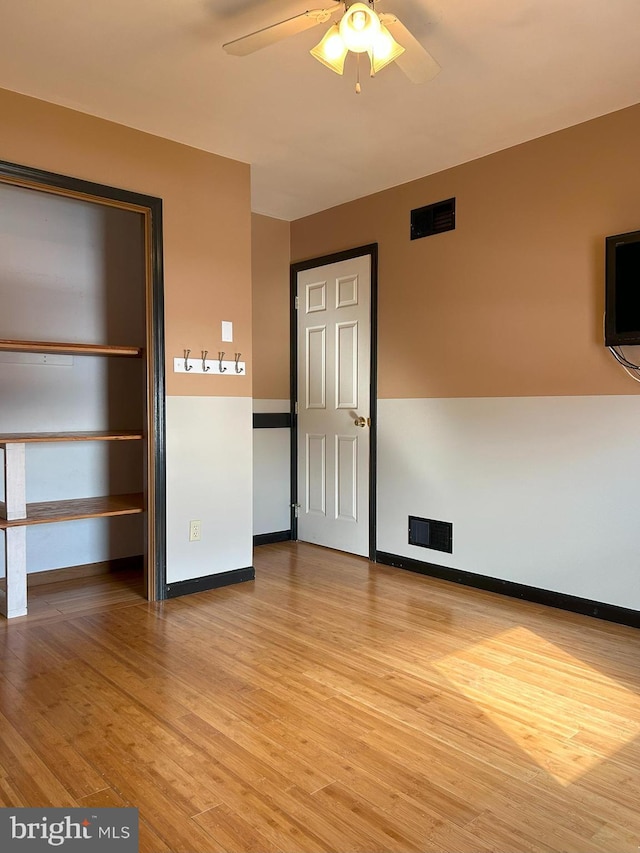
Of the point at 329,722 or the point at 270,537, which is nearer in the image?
the point at 329,722

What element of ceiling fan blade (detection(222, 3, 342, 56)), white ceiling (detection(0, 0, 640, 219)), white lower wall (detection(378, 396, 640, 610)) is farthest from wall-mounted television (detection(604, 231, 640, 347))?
ceiling fan blade (detection(222, 3, 342, 56))

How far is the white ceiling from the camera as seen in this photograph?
94.3 inches

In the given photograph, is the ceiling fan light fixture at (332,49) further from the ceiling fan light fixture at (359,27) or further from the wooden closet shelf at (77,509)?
the wooden closet shelf at (77,509)

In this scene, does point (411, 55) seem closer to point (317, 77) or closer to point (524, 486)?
point (317, 77)

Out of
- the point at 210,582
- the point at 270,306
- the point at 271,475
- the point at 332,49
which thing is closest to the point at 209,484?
the point at 210,582

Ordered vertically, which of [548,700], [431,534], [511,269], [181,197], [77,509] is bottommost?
[548,700]

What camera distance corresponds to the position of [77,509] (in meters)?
3.53

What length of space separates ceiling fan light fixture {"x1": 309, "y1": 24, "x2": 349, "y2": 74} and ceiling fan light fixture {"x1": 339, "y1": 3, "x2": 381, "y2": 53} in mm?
34

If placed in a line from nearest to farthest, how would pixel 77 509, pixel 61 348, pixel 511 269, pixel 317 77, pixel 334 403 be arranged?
pixel 317 77
pixel 61 348
pixel 77 509
pixel 511 269
pixel 334 403

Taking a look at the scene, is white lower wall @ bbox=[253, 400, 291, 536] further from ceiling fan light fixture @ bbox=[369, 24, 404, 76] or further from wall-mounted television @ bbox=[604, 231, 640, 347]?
ceiling fan light fixture @ bbox=[369, 24, 404, 76]

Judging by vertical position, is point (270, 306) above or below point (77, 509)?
above

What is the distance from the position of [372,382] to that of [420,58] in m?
2.47

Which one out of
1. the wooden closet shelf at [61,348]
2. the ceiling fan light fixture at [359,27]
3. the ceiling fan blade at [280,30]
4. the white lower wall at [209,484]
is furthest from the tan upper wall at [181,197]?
the ceiling fan light fixture at [359,27]

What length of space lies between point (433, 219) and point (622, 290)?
4.67 ft
